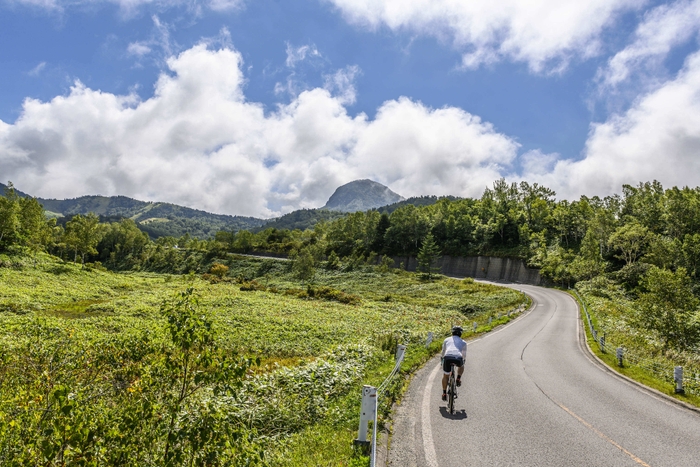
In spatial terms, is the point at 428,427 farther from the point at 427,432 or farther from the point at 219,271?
the point at 219,271

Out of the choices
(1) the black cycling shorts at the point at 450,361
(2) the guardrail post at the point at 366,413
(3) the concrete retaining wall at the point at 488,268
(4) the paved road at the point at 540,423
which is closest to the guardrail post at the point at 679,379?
(4) the paved road at the point at 540,423

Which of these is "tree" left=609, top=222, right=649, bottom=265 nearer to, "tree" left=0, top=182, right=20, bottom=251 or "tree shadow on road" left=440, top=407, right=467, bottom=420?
"tree shadow on road" left=440, top=407, right=467, bottom=420

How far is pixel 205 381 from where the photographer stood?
4469 mm

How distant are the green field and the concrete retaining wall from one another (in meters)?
40.4

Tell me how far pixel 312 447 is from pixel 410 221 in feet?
316

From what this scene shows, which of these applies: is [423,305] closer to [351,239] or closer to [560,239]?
[560,239]

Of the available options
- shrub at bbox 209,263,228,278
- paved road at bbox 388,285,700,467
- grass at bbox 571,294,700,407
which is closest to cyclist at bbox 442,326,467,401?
paved road at bbox 388,285,700,467

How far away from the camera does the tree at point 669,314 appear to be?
65.3ft

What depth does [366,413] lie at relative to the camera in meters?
6.66

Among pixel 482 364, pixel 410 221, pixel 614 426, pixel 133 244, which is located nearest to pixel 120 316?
pixel 482 364

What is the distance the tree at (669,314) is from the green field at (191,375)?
12.3m

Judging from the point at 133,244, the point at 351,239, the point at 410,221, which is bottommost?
the point at 133,244

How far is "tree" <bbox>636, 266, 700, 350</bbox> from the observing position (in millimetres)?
19891

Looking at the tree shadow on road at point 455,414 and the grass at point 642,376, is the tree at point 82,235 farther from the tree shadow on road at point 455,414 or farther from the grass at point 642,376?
the grass at point 642,376
